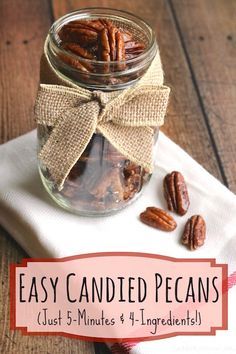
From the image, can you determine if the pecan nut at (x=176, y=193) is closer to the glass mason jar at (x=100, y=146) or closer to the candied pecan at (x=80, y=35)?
the glass mason jar at (x=100, y=146)

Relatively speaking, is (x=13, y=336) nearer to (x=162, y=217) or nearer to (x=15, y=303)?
(x=15, y=303)

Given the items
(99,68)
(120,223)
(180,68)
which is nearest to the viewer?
(99,68)

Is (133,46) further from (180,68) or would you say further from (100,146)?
(180,68)

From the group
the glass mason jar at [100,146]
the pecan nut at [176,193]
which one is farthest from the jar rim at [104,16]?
the pecan nut at [176,193]

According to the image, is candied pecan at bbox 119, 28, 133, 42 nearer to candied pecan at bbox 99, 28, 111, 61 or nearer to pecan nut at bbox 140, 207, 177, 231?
candied pecan at bbox 99, 28, 111, 61

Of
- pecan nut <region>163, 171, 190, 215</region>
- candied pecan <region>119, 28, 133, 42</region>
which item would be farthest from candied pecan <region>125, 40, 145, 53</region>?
pecan nut <region>163, 171, 190, 215</region>

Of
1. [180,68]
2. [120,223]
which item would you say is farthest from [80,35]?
[180,68]

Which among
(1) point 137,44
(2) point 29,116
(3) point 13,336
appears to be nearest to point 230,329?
(3) point 13,336
